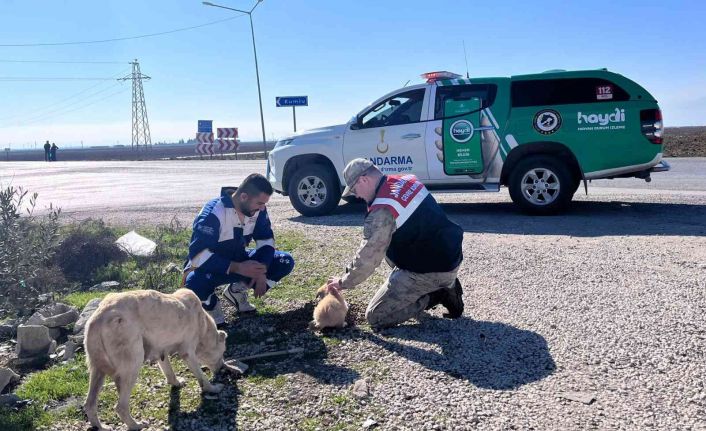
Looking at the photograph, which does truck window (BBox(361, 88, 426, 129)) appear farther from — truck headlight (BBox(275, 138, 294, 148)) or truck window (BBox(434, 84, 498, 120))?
truck headlight (BBox(275, 138, 294, 148))

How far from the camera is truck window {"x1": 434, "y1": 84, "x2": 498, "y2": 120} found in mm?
9625

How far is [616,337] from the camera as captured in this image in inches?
172

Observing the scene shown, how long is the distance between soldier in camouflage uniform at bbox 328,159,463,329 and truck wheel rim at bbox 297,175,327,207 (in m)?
5.75

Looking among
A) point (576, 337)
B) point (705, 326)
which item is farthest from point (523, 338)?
point (705, 326)

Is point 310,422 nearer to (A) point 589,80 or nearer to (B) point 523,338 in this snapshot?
(B) point 523,338

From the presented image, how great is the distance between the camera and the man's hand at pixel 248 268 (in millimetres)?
4921

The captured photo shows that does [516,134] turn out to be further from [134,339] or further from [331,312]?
[134,339]

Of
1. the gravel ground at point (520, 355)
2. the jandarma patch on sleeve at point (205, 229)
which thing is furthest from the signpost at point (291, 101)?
the jandarma patch on sleeve at point (205, 229)

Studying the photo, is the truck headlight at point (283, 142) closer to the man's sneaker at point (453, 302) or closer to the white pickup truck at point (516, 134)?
the white pickup truck at point (516, 134)

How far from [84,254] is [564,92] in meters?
7.33

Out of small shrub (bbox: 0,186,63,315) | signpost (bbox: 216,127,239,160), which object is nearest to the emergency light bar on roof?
small shrub (bbox: 0,186,63,315)

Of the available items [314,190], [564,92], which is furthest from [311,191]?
[564,92]

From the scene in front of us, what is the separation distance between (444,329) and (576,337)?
3.22 feet

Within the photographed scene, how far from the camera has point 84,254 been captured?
24.6 ft
